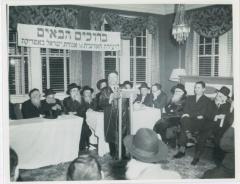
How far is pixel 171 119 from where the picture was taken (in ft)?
10.6

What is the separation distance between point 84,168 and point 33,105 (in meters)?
1.28

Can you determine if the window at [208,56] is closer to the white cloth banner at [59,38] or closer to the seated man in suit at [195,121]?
the seated man in suit at [195,121]

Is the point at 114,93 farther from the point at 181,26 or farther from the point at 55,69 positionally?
the point at 181,26

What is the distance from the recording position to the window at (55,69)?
3252 millimetres

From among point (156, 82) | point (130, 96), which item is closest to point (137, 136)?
point (130, 96)

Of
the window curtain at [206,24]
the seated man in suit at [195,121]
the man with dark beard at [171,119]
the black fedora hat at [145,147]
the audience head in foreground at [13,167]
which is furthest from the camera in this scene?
the man with dark beard at [171,119]

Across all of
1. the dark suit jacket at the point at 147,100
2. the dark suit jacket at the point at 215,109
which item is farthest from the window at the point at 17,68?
the dark suit jacket at the point at 215,109

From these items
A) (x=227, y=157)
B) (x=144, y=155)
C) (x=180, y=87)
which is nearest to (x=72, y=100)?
(x=180, y=87)

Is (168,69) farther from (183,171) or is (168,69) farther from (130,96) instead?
(183,171)

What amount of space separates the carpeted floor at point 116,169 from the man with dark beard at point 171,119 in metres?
0.16

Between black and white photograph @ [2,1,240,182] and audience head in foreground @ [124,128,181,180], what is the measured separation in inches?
1.4

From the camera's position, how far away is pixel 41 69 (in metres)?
3.29

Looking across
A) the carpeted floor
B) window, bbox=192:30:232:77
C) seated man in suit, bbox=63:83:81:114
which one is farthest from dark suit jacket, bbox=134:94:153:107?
window, bbox=192:30:232:77

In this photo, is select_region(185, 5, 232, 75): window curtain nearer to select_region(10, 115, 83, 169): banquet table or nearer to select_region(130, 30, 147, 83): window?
select_region(130, 30, 147, 83): window
